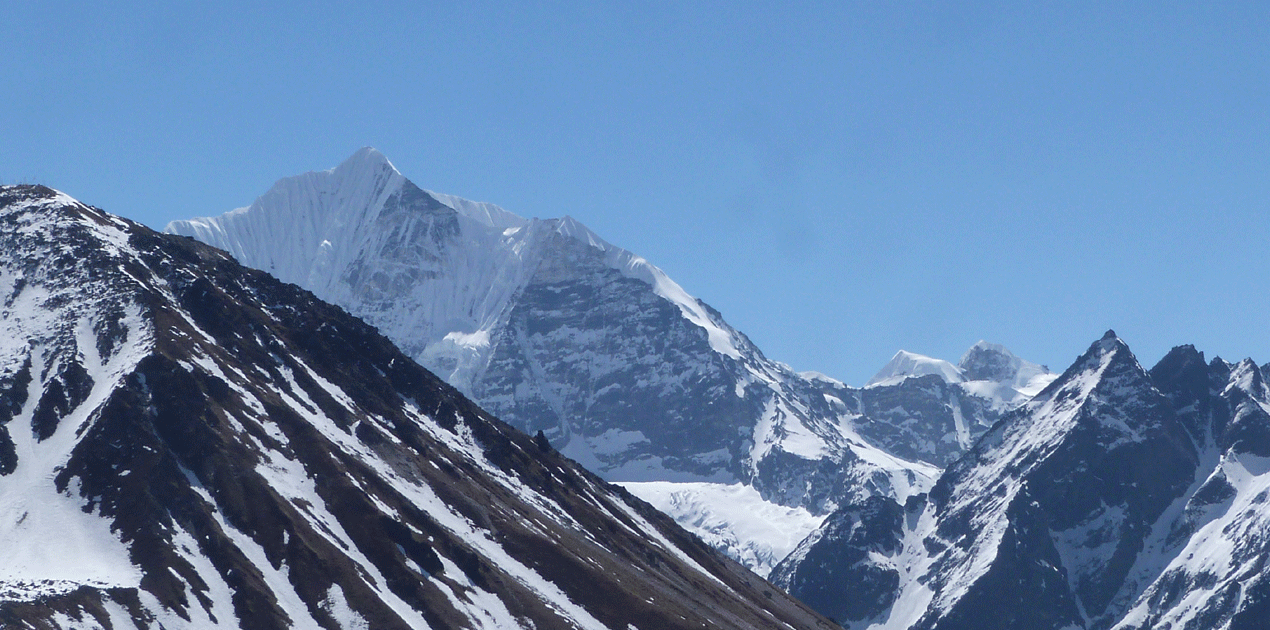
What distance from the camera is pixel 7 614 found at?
198 meters

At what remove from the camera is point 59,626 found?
199750 millimetres

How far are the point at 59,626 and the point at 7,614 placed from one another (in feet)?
18.2
